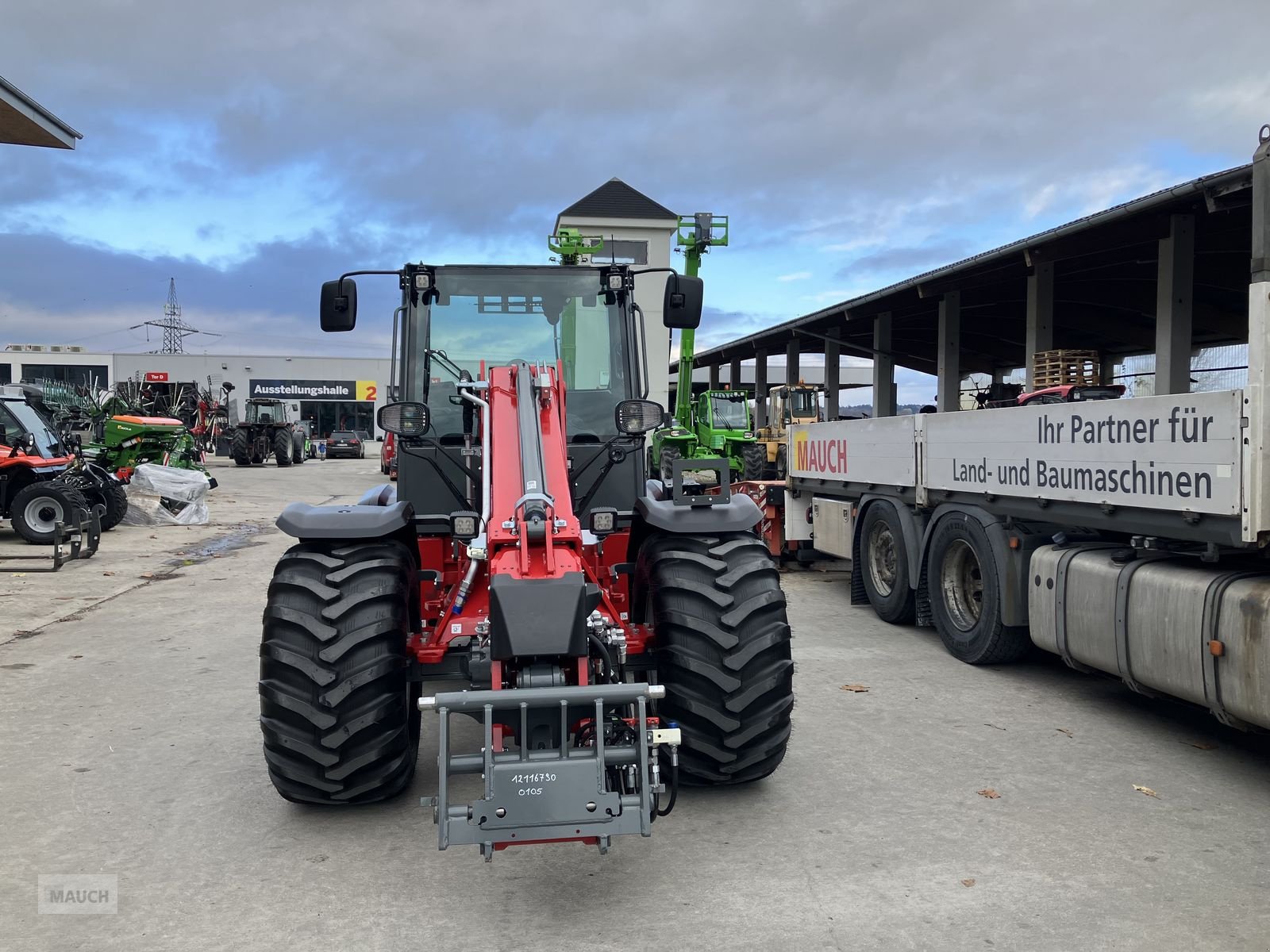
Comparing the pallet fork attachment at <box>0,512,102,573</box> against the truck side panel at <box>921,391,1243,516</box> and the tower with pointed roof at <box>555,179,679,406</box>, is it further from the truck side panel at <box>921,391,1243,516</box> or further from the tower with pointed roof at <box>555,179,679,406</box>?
the tower with pointed roof at <box>555,179,679,406</box>

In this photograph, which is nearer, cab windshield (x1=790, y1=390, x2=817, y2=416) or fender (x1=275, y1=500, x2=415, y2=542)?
fender (x1=275, y1=500, x2=415, y2=542)

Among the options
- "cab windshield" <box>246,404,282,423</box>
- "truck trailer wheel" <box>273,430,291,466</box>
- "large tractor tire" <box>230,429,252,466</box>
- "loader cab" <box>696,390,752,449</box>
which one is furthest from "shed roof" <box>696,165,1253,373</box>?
"cab windshield" <box>246,404,282,423</box>

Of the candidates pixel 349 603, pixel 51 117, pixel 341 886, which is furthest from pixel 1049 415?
pixel 51 117

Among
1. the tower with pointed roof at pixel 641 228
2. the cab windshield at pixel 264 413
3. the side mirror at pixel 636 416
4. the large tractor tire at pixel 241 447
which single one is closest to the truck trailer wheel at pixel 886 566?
the side mirror at pixel 636 416

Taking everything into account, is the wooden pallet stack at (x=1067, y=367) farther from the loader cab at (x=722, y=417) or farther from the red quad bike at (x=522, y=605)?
the red quad bike at (x=522, y=605)

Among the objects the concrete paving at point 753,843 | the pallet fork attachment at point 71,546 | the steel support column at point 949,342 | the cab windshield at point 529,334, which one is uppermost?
the steel support column at point 949,342

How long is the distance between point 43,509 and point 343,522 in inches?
489

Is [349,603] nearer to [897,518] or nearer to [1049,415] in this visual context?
[1049,415]

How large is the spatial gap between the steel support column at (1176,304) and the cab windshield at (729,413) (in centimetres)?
1068

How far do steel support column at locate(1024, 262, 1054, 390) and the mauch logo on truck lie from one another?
635 cm

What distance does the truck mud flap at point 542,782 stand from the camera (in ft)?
11.3

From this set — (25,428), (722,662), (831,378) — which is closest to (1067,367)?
(831,378)

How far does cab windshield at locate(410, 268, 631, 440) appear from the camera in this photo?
5879 mm

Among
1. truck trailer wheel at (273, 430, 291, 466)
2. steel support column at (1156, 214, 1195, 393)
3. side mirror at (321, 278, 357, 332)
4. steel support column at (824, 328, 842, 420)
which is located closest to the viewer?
side mirror at (321, 278, 357, 332)
